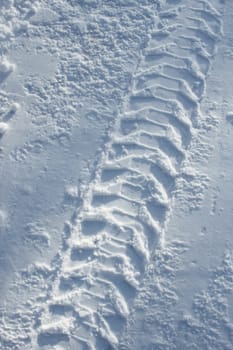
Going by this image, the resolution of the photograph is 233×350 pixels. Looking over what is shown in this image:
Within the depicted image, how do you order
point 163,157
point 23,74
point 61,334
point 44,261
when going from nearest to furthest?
point 61,334 < point 44,261 < point 163,157 < point 23,74

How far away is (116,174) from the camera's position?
1751 millimetres

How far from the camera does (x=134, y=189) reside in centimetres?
173

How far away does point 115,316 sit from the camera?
1541mm

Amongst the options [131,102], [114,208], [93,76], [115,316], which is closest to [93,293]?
[115,316]

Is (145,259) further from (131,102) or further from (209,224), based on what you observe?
(131,102)

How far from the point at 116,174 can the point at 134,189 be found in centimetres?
10

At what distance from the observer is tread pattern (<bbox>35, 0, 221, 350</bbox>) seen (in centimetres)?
154

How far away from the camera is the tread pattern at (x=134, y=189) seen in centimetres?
154

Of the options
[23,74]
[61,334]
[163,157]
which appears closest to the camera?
[61,334]

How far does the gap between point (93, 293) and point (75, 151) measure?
60 centimetres

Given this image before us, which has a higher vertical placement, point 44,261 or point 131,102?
point 131,102

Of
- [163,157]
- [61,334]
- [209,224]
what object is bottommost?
[61,334]

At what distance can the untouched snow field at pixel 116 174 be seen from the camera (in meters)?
1.55

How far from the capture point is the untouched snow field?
1.55m
